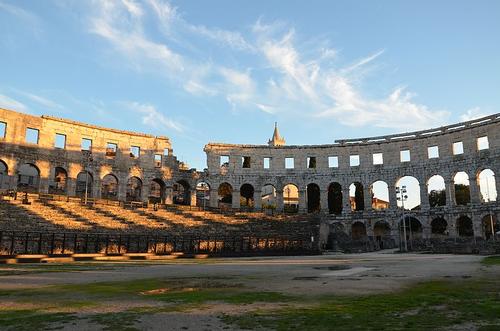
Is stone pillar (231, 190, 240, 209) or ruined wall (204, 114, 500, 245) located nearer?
ruined wall (204, 114, 500, 245)

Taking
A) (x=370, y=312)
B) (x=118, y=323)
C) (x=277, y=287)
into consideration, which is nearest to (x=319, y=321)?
(x=370, y=312)

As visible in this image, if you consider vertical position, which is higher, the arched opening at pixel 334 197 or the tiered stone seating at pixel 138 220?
the arched opening at pixel 334 197

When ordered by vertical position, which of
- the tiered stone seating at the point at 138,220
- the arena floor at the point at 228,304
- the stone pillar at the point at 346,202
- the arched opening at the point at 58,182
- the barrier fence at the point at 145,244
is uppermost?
the arched opening at the point at 58,182

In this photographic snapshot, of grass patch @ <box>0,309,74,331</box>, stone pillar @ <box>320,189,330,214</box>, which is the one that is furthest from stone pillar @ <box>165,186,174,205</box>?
grass patch @ <box>0,309,74,331</box>

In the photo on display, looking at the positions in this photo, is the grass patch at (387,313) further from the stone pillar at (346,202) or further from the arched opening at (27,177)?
A: the arched opening at (27,177)

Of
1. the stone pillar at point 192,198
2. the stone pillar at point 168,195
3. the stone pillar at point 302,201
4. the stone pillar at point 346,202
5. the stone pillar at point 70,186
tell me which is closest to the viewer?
the stone pillar at point 70,186

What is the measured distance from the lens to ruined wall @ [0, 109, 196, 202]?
43250 mm

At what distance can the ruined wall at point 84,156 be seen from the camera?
1703 inches

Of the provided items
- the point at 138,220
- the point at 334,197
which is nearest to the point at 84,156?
the point at 138,220

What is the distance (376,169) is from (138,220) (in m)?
30.8

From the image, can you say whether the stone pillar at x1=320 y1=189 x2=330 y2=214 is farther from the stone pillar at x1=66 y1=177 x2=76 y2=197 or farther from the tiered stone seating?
the stone pillar at x1=66 y1=177 x2=76 y2=197

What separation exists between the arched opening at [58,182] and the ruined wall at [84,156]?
0.14m

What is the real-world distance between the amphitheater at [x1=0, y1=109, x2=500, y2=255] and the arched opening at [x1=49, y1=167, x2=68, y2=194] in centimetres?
32

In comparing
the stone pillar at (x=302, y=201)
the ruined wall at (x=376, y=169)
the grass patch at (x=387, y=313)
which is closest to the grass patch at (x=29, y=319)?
the grass patch at (x=387, y=313)
